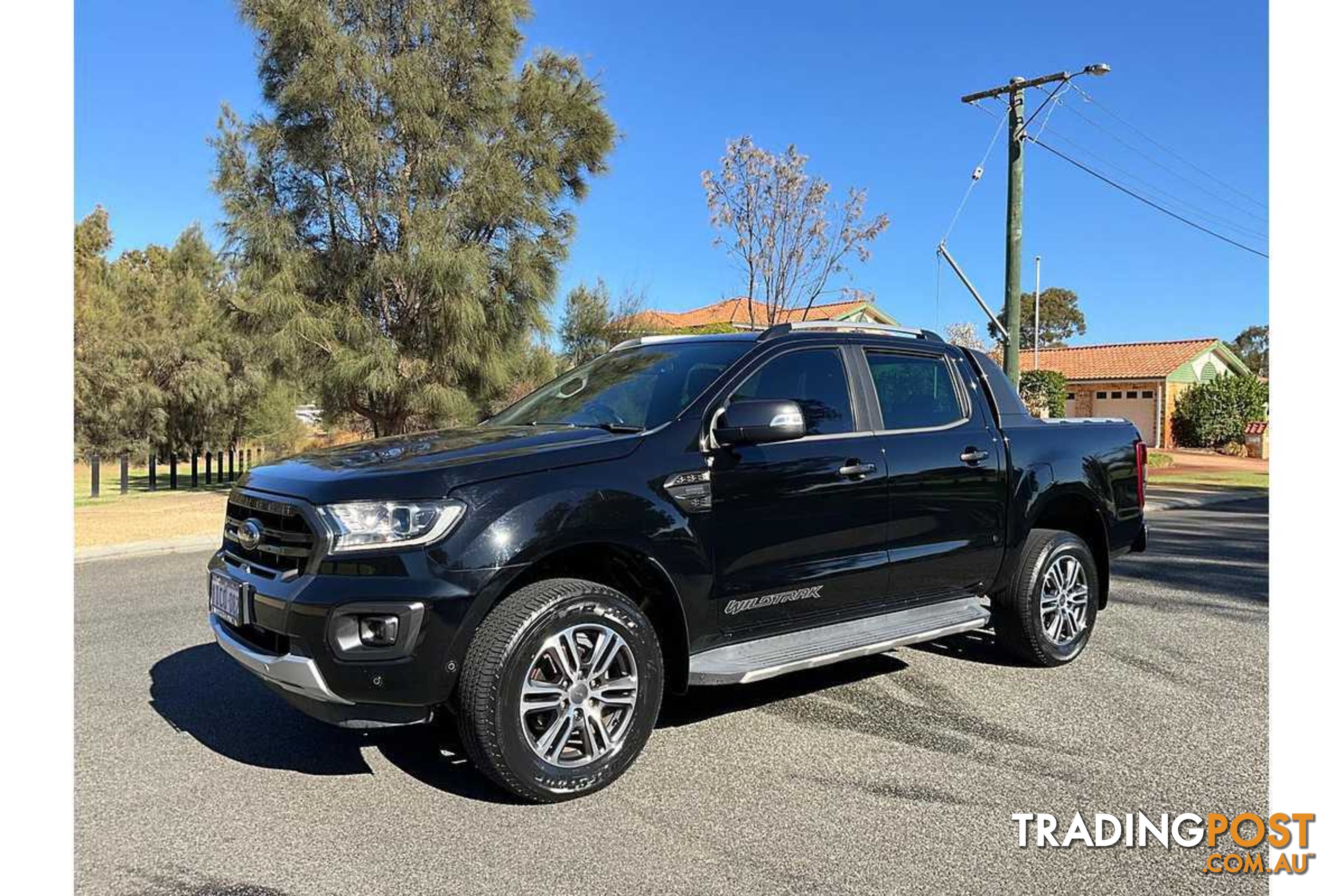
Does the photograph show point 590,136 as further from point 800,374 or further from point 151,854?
point 151,854

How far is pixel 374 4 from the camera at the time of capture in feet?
55.6

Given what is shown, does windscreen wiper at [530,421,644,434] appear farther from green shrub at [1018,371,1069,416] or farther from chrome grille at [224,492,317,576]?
green shrub at [1018,371,1069,416]

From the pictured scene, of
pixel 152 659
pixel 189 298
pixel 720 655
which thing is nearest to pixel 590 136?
pixel 189 298

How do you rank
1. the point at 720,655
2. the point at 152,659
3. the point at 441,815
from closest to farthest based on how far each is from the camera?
1. the point at 441,815
2. the point at 720,655
3. the point at 152,659

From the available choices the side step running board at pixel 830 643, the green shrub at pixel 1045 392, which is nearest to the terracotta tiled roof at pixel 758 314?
the green shrub at pixel 1045 392

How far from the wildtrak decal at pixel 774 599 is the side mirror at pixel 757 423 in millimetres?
721

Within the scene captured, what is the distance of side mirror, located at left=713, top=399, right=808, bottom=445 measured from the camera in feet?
14.0

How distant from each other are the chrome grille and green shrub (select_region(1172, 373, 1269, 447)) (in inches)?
1557

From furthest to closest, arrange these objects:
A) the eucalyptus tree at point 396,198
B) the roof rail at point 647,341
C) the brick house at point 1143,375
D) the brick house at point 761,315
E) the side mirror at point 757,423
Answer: the brick house at point 1143,375 < the brick house at point 761,315 < the eucalyptus tree at point 396,198 < the roof rail at point 647,341 < the side mirror at point 757,423

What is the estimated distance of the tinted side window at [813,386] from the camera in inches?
188

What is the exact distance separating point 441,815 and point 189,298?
24244mm

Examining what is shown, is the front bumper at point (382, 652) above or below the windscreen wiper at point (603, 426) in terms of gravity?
below

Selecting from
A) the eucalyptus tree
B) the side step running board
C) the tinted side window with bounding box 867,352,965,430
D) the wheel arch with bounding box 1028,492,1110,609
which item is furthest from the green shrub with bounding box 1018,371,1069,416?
the side step running board

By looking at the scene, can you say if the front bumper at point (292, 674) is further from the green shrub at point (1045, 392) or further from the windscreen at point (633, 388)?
the green shrub at point (1045, 392)
